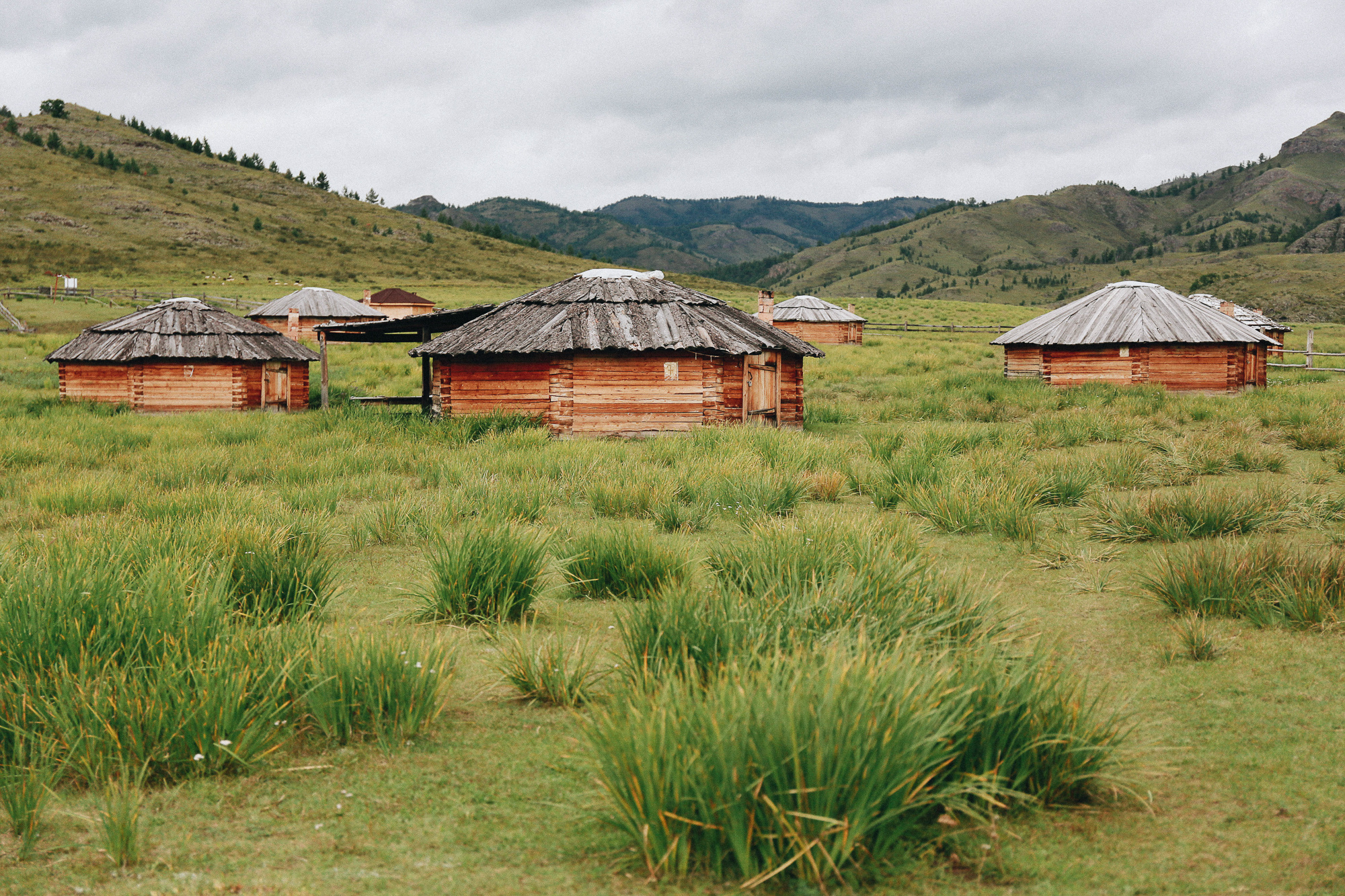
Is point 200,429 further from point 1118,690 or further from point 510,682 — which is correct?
point 1118,690

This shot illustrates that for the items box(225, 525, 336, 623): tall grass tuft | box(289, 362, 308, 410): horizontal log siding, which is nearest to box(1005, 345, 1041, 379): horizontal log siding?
box(289, 362, 308, 410): horizontal log siding

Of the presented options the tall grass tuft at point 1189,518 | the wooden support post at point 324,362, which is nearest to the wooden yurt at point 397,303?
the wooden support post at point 324,362

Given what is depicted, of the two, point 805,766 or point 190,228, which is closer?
point 805,766

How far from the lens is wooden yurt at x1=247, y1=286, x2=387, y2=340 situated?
44344 millimetres

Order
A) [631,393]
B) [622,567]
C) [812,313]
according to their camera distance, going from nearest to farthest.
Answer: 1. [622,567]
2. [631,393]
3. [812,313]

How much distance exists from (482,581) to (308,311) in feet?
139

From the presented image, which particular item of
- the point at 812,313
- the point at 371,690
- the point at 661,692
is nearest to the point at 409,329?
the point at 371,690

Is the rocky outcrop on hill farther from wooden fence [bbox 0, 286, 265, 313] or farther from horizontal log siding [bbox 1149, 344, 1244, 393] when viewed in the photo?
wooden fence [bbox 0, 286, 265, 313]

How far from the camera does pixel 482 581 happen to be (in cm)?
637

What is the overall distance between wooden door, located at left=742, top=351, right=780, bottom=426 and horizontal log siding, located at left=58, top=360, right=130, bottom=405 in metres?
14.9

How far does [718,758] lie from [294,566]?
4.36 m

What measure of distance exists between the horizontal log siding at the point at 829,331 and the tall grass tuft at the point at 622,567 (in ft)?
145

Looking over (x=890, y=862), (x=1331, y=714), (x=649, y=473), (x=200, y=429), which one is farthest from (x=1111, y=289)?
(x=890, y=862)

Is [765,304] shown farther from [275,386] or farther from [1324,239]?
[1324,239]
